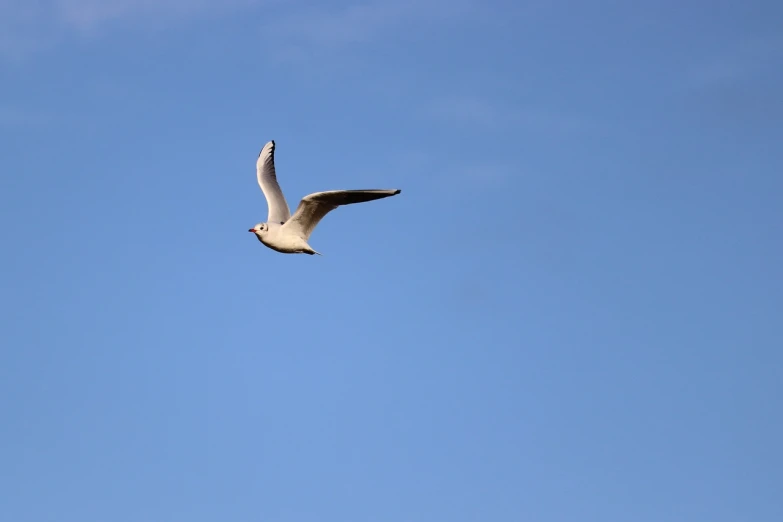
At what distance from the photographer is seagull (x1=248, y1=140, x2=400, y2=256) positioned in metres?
27.2

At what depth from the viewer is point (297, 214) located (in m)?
28.6

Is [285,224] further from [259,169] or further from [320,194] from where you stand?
[259,169]

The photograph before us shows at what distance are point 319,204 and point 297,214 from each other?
28.6 inches

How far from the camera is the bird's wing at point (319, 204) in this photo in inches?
1051

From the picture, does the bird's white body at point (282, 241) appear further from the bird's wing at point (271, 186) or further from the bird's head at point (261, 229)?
the bird's wing at point (271, 186)

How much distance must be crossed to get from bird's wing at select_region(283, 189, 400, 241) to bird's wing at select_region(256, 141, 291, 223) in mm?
1812

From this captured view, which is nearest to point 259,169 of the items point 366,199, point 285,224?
point 285,224

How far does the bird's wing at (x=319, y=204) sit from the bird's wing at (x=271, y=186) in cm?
181

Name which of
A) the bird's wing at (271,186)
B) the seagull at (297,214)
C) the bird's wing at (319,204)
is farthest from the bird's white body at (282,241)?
the bird's wing at (271,186)

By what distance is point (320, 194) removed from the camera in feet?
90.4

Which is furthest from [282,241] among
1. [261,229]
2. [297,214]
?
[297,214]

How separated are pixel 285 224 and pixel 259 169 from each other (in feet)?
14.8

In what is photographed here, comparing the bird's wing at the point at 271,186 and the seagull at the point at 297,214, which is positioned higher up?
the bird's wing at the point at 271,186

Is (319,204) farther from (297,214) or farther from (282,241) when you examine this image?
(282,241)
